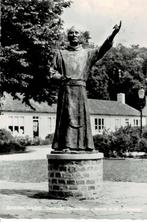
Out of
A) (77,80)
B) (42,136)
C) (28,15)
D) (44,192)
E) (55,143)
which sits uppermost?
(28,15)

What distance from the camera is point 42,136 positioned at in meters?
47.5

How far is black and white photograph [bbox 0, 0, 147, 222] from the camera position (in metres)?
10.4

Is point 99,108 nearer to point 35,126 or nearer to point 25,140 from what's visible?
point 35,126


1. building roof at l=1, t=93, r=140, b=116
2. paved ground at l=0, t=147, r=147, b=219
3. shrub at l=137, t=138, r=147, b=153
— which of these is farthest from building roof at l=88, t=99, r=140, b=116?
paved ground at l=0, t=147, r=147, b=219

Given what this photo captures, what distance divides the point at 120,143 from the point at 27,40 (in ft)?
24.6

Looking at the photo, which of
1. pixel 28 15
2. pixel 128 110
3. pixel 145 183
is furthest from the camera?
pixel 128 110

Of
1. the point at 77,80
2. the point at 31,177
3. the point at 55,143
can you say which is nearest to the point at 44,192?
the point at 55,143

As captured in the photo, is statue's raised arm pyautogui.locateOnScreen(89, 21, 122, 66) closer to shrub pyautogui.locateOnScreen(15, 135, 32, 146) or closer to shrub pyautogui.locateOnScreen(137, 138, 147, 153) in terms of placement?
shrub pyautogui.locateOnScreen(137, 138, 147, 153)

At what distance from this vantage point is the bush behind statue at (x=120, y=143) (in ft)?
81.6

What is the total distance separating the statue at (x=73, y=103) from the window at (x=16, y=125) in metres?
32.8

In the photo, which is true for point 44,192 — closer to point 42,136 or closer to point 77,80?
point 77,80

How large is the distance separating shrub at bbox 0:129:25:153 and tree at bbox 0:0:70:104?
18.6ft

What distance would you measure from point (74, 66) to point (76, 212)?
3.50 meters

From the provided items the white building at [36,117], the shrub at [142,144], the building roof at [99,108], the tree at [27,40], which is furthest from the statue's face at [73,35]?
the building roof at [99,108]
